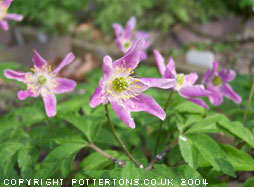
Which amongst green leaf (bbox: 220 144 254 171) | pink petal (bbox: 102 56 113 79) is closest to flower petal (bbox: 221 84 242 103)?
green leaf (bbox: 220 144 254 171)

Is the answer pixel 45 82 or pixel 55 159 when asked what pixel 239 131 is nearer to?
pixel 55 159

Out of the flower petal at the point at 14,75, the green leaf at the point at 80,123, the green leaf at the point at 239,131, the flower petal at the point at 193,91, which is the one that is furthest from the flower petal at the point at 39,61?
the green leaf at the point at 239,131

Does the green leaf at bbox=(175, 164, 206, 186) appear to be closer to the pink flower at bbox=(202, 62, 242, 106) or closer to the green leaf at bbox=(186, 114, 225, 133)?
the green leaf at bbox=(186, 114, 225, 133)

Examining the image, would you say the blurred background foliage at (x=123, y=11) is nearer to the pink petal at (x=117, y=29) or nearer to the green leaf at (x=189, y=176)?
the pink petal at (x=117, y=29)

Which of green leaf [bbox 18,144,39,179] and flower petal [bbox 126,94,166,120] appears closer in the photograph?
flower petal [bbox 126,94,166,120]

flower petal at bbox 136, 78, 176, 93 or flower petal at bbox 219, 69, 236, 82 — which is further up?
flower petal at bbox 219, 69, 236, 82

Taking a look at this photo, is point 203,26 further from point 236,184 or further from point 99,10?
point 236,184
